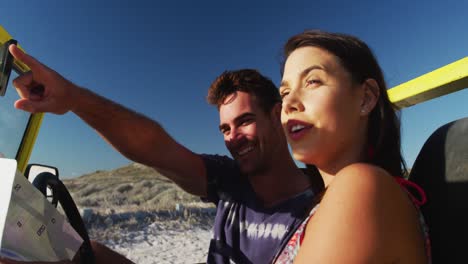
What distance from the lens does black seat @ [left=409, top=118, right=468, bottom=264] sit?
2.77ft

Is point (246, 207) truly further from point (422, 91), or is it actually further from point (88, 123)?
point (422, 91)

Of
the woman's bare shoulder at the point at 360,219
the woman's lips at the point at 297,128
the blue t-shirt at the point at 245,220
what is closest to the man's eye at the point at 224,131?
the blue t-shirt at the point at 245,220

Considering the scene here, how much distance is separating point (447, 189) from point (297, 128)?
15.4 inches

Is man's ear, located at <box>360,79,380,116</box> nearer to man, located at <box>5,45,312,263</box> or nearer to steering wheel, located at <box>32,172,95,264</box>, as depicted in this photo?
man, located at <box>5,45,312,263</box>

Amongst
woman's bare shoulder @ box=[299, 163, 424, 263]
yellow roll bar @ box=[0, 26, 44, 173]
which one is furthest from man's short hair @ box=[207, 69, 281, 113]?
woman's bare shoulder @ box=[299, 163, 424, 263]

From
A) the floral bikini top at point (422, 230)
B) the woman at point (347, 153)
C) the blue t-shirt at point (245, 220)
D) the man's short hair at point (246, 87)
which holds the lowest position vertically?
the blue t-shirt at point (245, 220)

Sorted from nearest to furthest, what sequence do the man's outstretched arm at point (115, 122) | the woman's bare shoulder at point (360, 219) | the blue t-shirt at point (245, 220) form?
1. the woman's bare shoulder at point (360, 219)
2. the man's outstretched arm at point (115, 122)
3. the blue t-shirt at point (245, 220)

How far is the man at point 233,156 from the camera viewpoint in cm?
160

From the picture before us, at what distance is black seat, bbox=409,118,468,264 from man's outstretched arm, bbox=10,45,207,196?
4.12ft

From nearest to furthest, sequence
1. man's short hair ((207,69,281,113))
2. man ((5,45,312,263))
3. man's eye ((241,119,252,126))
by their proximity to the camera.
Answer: man ((5,45,312,263)) → man's eye ((241,119,252,126)) → man's short hair ((207,69,281,113))

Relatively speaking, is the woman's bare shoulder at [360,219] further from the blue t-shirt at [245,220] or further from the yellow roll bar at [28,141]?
the yellow roll bar at [28,141]

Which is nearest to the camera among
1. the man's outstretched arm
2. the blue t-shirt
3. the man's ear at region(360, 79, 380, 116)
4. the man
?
the man's ear at region(360, 79, 380, 116)

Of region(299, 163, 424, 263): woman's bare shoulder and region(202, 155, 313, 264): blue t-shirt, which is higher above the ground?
region(299, 163, 424, 263): woman's bare shoulder

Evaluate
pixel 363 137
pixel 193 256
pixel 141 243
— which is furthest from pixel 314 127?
pixel 141 243
